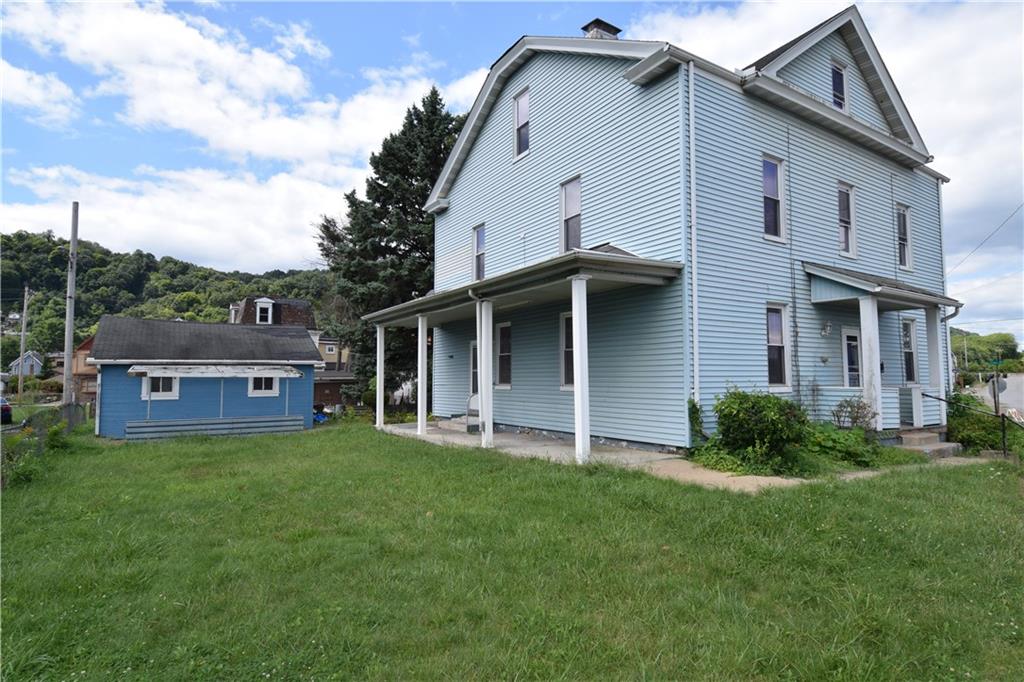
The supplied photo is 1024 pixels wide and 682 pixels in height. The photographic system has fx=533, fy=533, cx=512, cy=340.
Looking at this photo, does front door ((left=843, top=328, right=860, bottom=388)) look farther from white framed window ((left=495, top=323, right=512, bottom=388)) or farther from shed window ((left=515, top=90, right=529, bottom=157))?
shed window ((left=515, top=90, right=529, bottom=157))

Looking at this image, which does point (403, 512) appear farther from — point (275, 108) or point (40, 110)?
point (275, 108)

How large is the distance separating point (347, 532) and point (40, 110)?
893 centimetres

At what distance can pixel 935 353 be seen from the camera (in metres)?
11.5

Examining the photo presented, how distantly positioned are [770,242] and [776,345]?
1.99 metres

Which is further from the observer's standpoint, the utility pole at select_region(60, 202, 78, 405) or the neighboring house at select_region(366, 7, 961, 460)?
the utility pole at select_region(60, 202, 78, 405)

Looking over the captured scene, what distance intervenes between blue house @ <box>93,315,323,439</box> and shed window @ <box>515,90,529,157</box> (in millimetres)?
10987

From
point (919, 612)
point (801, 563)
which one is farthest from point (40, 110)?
point (919, 612)

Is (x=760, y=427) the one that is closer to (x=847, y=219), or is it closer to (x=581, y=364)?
(x=581, y=364)

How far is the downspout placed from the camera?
8945 millimetres

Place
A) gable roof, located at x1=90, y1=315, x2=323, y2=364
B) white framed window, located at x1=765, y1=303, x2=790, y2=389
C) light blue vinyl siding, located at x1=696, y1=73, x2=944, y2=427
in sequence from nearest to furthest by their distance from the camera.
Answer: light blue vinyl siding, located at x1=696, y1=73, x2=944, y2=427 → white framed window, located at x1=765, y1=303, x2=790, y2=389 → gable roof, located at x1=90, y1=315, x2=323, y2=364

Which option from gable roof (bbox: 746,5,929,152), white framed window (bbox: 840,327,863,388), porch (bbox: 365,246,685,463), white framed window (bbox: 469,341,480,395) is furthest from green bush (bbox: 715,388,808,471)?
white framed window (bbox: 469,341,480,395)

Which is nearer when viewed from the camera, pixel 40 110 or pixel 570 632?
pixel 570 632

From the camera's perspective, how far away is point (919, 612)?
345 cm

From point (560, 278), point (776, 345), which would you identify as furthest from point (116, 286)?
point (776, 345)
